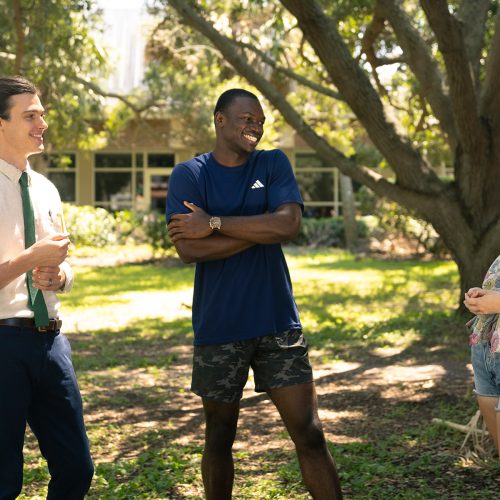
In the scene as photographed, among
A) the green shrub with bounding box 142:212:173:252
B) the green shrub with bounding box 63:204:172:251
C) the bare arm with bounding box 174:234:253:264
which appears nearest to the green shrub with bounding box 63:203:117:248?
the green shrub with bounding box 63:204:172:251

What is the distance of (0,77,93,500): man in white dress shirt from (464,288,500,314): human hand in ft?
5.36

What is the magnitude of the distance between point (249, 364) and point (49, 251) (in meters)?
1.13

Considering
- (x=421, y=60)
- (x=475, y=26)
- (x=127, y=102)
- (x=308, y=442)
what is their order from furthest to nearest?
1. (x=127, y=102)
2. (x=475, y=26)
3. (x=421, y=60)
4. (x=308, y=442)

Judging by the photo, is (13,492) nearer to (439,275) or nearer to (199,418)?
(199,418)

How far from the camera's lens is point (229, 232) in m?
4.11

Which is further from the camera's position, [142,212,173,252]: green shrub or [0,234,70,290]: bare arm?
[142,212,173,252]: green shrub

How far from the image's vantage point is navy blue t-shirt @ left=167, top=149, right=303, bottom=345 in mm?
4117

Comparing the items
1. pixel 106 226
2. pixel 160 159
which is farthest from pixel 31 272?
pixel 160 159

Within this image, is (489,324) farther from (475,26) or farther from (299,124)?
(475,26)

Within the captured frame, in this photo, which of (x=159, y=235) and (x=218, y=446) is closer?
(x=218, y=446)

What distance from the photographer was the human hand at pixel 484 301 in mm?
3775

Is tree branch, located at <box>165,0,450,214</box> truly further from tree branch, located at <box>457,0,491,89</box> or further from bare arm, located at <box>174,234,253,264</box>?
bare arm, located at <box>174,234,253,264</box>

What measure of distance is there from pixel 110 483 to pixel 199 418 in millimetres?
1815

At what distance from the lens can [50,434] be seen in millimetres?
3746
